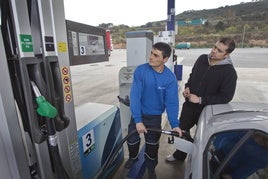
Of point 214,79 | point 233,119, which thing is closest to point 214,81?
point 214,79

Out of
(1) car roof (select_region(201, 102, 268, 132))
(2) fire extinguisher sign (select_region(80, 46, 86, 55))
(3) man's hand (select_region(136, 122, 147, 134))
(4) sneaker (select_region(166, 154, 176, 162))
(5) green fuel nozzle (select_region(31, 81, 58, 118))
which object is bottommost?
(4) sneaker (select_region(166, 154, 176, 162))

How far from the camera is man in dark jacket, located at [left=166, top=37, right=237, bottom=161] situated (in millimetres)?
2078

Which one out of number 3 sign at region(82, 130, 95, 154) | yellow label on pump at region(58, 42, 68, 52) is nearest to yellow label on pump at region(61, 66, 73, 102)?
yellow label on pump at region(58, 42, 68, 52)

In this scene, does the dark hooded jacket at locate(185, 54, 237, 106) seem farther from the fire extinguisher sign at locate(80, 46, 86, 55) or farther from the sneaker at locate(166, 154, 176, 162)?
the fire extinguisher sign at locate(80, 46, 86, 55)

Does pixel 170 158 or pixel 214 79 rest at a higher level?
pixel 214 79

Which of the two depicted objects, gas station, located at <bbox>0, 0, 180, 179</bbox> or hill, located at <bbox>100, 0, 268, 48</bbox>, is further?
hill, located at <bbox>100, 0, 268, 48</bbox>

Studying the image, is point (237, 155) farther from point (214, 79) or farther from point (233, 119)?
point (214, 79)

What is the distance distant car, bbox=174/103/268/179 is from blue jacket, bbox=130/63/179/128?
49cm

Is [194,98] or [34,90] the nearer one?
[34,90]

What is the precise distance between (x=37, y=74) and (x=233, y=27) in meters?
42.4

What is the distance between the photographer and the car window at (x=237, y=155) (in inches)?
47.6

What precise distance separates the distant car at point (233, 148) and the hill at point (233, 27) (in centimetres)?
3694

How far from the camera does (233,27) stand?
37.2 m

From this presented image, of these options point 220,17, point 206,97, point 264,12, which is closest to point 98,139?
point 206,97
